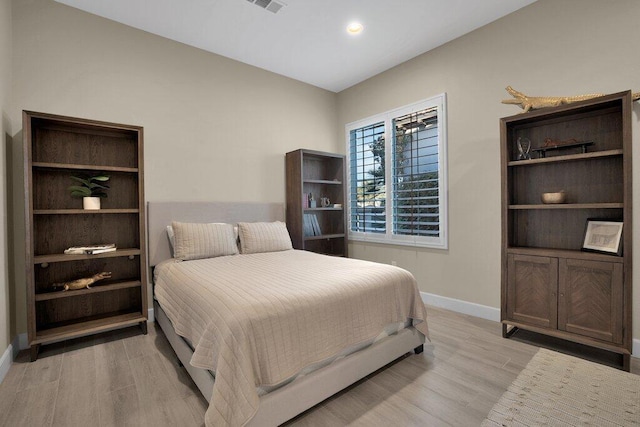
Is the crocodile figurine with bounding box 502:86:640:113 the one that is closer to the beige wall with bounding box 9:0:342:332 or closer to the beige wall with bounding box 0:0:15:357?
the beige wall with bounding box 9:0:342:332

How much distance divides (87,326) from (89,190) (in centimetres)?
116

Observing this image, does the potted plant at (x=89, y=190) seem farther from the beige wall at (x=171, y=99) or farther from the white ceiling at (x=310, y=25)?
the white ceiling at (x=310, y=25)

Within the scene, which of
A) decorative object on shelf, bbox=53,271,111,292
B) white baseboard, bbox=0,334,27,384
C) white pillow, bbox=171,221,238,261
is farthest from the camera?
white pillow, bbox=171,221,238,261

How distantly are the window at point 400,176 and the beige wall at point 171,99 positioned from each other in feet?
2.62

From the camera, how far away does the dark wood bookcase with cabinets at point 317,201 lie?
13.1ft

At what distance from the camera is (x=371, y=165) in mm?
4270

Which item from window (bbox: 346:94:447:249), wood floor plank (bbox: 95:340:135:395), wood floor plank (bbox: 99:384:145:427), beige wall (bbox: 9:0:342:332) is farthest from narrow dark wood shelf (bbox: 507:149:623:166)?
wood floor plank (bbox: 95:340:135:395)

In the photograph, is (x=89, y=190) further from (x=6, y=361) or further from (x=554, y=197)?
(x=554, y=197)

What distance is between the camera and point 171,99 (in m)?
3.32

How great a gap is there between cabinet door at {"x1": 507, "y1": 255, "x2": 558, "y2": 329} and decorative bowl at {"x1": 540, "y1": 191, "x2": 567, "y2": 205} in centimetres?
46

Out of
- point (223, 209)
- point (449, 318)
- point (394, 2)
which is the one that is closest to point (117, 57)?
point (223, 209)

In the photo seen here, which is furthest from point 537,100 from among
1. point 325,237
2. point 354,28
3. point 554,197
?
point 325,237

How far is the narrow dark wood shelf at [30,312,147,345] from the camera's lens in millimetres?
2426

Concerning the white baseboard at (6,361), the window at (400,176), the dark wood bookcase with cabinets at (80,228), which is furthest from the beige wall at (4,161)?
the window at (400,176)
